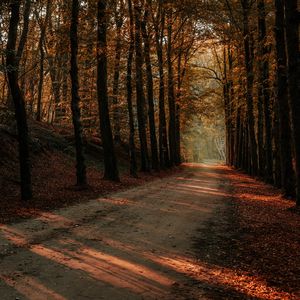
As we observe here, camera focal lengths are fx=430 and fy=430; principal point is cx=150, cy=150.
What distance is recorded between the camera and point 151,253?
855 centimetres

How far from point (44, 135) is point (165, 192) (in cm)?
1208

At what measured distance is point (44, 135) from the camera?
28484mm

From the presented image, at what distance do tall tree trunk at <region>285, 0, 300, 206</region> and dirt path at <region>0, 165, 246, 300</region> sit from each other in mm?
3510

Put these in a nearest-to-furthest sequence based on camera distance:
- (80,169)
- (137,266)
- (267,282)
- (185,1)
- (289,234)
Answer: (267,282)
(137,266)
(289,234)
(80,169)
(185,1)

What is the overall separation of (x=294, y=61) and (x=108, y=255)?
915cm

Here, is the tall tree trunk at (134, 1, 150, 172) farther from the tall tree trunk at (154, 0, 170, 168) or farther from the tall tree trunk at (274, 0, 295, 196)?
the tall tree trunk at (274, 0, 295, 196)

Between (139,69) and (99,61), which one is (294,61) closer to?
(99,61)

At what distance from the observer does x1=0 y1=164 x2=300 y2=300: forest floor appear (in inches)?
256

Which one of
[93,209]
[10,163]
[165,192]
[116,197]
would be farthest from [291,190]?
[10,163]

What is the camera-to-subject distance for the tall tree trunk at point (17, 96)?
46.0 feet

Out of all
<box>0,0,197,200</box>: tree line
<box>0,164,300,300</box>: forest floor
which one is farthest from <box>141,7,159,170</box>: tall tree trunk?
<box>0,164,300,300</box>: forest floor

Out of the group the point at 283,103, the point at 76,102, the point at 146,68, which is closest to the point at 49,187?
the point at 76,102

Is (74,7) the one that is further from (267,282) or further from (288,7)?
(267,282)

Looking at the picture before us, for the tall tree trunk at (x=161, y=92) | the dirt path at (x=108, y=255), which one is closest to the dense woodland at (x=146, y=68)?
the tall tree trunk at (x=161, y=92)
